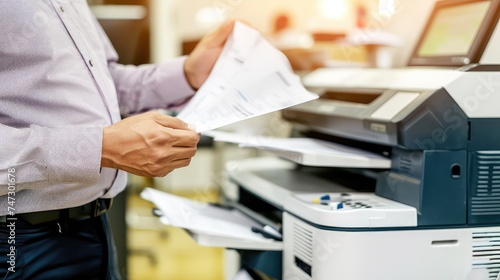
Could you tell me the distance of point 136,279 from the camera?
9.05 feet

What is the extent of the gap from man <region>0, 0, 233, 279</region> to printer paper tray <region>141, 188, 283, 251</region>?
0.12 meters

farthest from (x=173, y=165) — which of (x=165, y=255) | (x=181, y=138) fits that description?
(x=165, y=255)

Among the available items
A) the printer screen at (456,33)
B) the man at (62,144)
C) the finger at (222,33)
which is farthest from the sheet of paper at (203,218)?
the printer screen at (456,33)

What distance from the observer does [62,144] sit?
0.85 metres

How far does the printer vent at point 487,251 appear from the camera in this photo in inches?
38.5

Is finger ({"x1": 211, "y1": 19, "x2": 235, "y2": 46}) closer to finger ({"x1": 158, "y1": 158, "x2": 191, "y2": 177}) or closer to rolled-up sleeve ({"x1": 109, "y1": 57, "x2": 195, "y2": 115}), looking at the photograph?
rolled-up sleeve ({"x1": 109, "y1": 57, "x2": 195, "y2": 115})

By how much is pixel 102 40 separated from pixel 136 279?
1.77m

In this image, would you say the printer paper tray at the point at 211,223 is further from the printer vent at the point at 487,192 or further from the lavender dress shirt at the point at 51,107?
the printer vent at the point at 487,192

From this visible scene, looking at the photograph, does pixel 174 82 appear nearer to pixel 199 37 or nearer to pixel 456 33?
pixel 456 33

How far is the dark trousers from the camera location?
3.14 feet

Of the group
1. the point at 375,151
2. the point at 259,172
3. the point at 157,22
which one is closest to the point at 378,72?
the point at 375,151

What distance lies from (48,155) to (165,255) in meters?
2.40

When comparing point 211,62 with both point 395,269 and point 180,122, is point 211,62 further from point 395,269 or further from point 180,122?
point 395,269

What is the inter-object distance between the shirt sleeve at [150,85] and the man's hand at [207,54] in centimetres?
3
